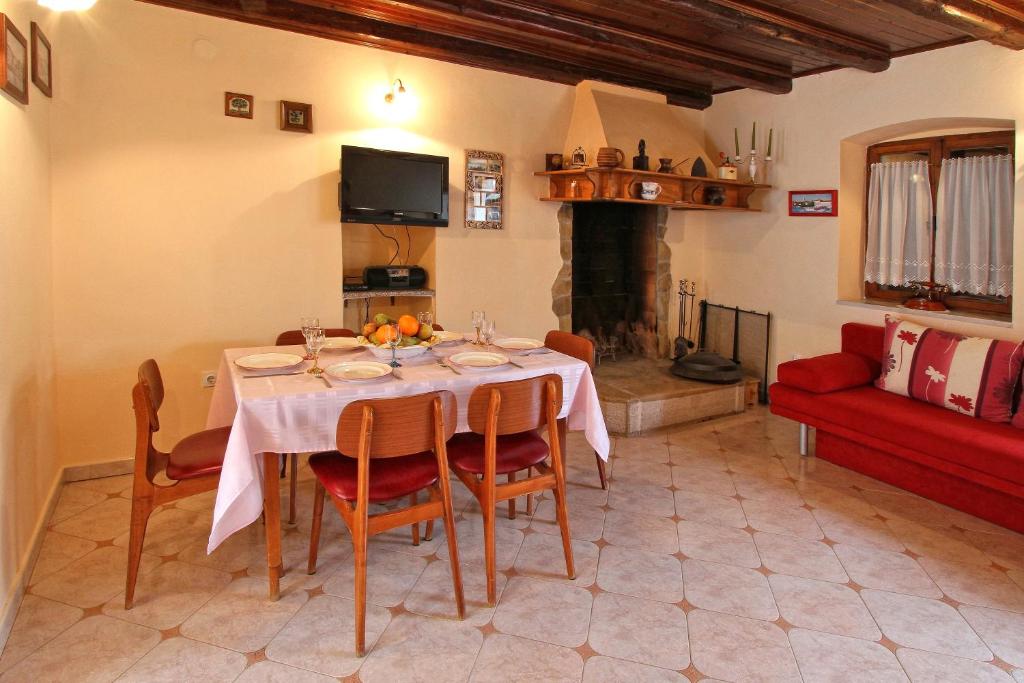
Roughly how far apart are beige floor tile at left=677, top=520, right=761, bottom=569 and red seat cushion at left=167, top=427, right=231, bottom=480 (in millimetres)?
1877

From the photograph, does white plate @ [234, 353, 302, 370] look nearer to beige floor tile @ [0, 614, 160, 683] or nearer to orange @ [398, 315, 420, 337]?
orange @ [398, 315, 420, 337]

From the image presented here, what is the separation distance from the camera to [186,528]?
285 cm

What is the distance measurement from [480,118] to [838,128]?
8.03 feet

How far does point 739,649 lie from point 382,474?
4.23 feet

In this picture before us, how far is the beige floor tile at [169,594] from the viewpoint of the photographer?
220cm

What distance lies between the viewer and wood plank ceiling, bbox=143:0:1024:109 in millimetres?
3299

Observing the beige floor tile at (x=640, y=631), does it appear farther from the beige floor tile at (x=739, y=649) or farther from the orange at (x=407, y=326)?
the orange at (x=407, y=326)

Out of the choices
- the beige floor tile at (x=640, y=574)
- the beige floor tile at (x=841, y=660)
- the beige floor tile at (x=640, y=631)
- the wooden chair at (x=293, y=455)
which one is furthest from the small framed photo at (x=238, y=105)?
the beige floor tile at (x=841, y=660)

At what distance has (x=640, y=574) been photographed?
2525 millimetres

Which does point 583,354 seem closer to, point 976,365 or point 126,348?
point 976,365

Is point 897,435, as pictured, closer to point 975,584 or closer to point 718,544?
point 975,584

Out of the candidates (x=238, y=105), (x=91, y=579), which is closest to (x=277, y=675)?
(x=91, y=579)

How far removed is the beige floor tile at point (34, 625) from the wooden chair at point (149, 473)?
0.19m

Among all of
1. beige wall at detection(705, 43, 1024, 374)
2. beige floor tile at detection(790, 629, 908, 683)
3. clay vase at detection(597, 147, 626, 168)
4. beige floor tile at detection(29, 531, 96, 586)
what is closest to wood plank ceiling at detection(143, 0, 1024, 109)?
beige wall at detection(705, 43, 1024, 374)
